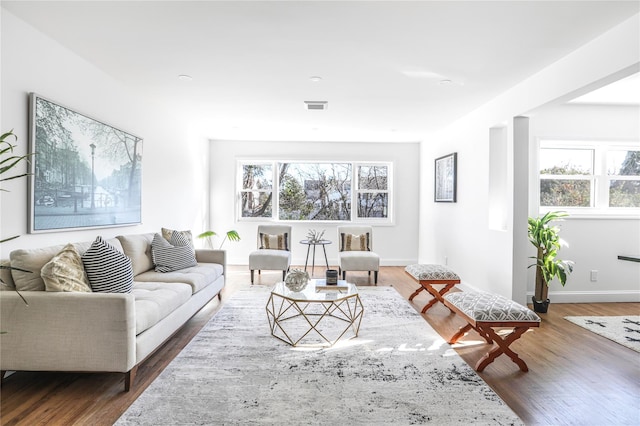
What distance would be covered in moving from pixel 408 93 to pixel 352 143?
3133 mm

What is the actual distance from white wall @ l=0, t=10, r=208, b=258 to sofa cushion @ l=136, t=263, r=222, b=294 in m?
0.61

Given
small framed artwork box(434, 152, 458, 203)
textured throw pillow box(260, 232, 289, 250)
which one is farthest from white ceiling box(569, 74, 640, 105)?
textured throw pillow box(260, 232, 289, 250)

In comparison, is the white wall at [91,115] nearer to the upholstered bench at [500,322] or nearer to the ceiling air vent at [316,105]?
the ceiling air vent at [316,105]

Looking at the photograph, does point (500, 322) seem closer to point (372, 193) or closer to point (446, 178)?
point (446, 178)

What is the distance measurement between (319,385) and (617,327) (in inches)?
123

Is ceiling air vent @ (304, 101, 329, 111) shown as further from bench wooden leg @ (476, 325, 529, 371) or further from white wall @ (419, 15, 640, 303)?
bench wooden leg @ (476, 325, 529, 371)

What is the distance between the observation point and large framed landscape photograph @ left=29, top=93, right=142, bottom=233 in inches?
106

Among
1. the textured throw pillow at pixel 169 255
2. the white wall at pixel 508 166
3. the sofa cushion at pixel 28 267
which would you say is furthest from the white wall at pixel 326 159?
the sofa cushion at pixel 28 267

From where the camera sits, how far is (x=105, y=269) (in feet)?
8.68

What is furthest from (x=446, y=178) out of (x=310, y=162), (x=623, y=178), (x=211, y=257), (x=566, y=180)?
(x=211, y=257)

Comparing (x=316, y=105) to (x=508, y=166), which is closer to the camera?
(x=508, y=166)

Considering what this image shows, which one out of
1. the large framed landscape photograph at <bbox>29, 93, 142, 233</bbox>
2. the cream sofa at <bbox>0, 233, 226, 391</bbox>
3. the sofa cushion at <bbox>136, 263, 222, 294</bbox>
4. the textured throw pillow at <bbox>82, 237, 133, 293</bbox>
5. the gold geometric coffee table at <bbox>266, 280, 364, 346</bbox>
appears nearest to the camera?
the cream sofa at <bbox>0, 233, 226, 391</bbox>

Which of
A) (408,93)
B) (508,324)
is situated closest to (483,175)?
(408,93)

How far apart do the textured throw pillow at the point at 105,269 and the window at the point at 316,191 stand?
14.6ft
